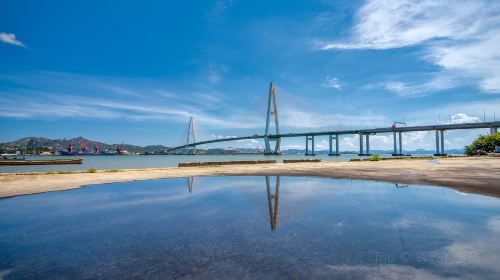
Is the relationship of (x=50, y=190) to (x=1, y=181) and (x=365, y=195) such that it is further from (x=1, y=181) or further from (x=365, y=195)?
(x=365, y=195)

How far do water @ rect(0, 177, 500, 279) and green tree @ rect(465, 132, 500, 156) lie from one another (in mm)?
83491

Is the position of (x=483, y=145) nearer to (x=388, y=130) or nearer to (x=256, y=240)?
(x=388, y=130)

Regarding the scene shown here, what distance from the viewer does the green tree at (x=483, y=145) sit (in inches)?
2828

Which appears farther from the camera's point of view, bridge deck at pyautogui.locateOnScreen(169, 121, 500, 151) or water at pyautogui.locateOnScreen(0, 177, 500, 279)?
bridge deck at pyautogui.locateOnScreen(169, 121, 500, 151)

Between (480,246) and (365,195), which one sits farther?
(365,195)

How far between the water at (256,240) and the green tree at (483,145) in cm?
8349

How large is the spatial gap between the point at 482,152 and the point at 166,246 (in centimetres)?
8932

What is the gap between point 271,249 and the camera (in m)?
5.07

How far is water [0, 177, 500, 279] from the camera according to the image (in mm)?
4195

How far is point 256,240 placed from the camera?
5621 mm

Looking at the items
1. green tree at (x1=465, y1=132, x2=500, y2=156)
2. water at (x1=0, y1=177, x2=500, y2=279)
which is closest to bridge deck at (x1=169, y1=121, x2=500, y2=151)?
green tree at (x1=465, y1=132, x2=500, y2=156)

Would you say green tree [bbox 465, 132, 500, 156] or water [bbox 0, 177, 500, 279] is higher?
green tree [bbox 465, 132, 500, 156]

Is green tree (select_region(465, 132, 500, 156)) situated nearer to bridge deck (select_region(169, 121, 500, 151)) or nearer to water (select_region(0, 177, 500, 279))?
bridge deck (select_region(169, 121, 500, 151))

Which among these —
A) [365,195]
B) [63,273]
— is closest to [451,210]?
[365,195]
